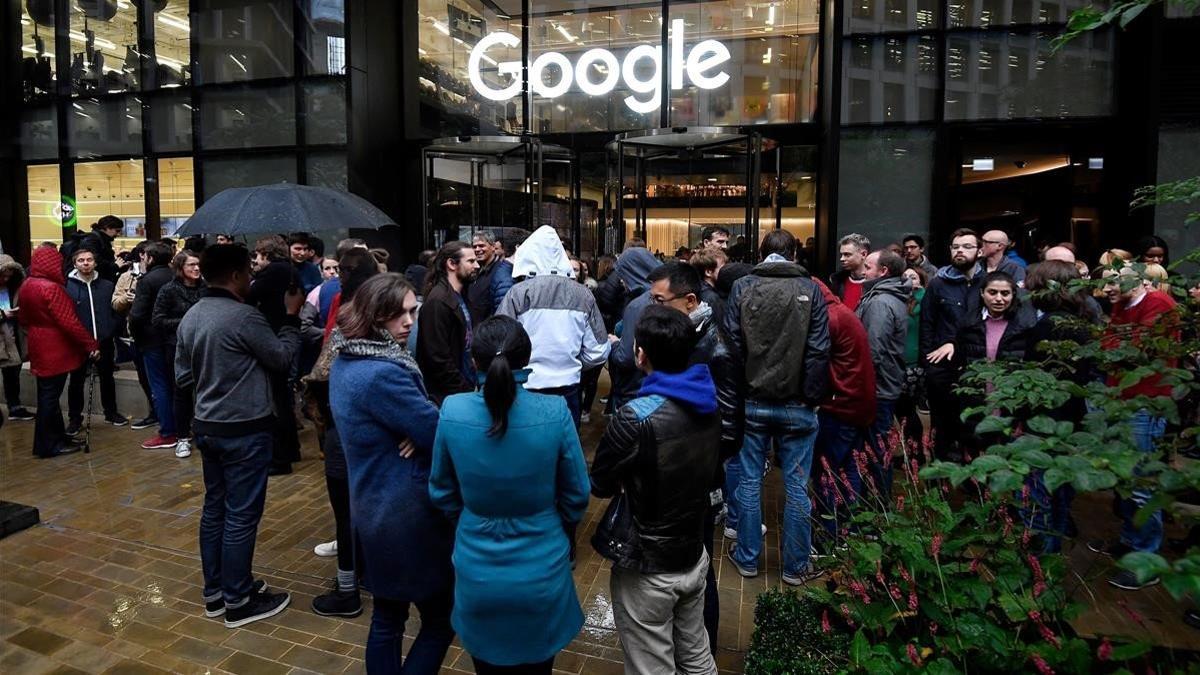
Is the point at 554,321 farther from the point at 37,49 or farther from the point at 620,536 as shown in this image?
the point at 37,49

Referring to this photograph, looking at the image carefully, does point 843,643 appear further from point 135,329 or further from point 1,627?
point 135,329

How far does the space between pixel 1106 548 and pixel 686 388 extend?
4087 millimetres

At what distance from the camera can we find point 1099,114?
9.95m

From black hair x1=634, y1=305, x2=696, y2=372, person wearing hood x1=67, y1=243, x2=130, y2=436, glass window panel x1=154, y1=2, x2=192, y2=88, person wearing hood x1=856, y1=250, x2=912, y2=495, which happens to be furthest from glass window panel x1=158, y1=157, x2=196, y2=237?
black hair x1=634, y1=305, x2=696, y2=372

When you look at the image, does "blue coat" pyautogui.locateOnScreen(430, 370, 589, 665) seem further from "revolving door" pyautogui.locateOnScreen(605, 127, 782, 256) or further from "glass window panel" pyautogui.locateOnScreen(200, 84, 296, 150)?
"glass window panel" pyautogui.locateOnScreen(200, 84, 296, 150)

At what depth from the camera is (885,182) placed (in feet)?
35.0

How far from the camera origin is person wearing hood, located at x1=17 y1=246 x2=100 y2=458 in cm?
674

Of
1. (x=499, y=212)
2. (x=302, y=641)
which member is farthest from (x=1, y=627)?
(x=499, y=212)

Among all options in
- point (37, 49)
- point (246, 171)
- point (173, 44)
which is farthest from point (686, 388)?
point (37, 49)

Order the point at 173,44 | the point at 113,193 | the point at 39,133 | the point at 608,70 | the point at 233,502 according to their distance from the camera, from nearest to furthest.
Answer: the point at 233,502 → the point at 608,70 → the point at 173,44 → the point at 113,193 → the point at 39,133

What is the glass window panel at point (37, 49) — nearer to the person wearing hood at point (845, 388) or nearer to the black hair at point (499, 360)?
the black hair at point (499, 360)

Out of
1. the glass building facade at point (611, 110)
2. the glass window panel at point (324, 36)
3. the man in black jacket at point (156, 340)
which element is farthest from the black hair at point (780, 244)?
the glass window panel at point (324, 36)

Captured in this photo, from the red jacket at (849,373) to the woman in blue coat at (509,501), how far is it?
2.34m

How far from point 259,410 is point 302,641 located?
4.20ft
